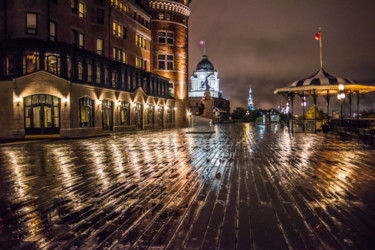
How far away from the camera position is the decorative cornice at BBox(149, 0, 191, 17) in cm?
5305

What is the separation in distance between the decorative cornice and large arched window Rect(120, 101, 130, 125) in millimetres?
21947

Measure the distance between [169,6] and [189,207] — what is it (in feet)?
177

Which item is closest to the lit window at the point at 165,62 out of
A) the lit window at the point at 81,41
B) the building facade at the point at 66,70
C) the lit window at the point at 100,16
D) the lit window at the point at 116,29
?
the building facade at the point at 66,70

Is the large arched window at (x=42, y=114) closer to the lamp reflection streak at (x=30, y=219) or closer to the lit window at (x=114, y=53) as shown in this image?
the lit window at (x=114, y=53)

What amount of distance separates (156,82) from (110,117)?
15.3 meters

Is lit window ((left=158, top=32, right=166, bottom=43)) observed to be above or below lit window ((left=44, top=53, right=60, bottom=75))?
above

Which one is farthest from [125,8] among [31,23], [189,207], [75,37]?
[189,207]

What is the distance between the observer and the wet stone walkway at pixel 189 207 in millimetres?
4309

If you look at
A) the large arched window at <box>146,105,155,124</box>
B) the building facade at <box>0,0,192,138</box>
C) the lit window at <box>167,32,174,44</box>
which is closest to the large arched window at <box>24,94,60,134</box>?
the building facade at <box>0,0,192,138</box>

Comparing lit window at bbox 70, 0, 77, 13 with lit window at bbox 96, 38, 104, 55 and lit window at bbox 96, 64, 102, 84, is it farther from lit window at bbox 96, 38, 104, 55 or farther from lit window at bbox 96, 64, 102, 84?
lit window at bbox 96, 64, 102, 84

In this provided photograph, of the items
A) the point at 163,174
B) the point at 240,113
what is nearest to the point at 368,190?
the point at 163,174

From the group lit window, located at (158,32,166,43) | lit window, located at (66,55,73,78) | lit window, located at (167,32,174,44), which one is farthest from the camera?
lit window, located at (167,32,174,44)

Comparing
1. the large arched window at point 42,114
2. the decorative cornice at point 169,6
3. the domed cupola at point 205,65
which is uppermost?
the domed cupola at point 205,65

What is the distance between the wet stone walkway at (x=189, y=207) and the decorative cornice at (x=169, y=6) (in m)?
48.0
